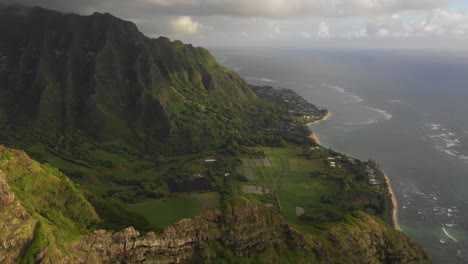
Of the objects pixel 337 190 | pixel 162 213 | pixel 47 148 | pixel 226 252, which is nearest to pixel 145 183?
pixel 162 213

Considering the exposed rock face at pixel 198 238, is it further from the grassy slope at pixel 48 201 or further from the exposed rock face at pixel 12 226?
the exposed rock face at pixel 12 226

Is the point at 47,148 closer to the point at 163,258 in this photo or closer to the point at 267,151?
the point at 267,151

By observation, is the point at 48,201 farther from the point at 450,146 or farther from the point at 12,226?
the point at 450,146

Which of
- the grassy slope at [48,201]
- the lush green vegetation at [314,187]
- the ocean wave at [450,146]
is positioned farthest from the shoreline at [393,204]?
the grassy slope at [48,201]

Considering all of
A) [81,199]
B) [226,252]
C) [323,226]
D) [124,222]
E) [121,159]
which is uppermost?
[81,199]

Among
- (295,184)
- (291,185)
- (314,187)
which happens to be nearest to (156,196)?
(291,185)

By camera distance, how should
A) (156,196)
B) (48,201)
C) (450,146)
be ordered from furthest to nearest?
(450,146) → (156,196) → (48,201)

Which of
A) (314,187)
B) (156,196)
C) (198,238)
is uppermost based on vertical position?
(198,238)
